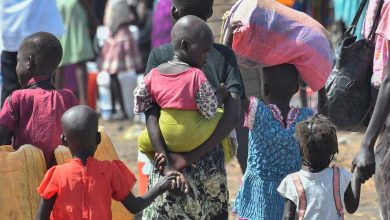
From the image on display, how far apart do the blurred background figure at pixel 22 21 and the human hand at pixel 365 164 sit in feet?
11.0

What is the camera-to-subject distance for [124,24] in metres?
13.4

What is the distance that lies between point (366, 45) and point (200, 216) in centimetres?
127

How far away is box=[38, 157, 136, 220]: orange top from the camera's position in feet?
15.5

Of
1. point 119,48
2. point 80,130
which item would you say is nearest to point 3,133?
point 80,130

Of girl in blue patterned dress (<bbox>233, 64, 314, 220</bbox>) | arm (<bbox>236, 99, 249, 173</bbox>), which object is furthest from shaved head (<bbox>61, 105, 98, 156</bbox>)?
arm (<bbox>236, 99, 249, 173</bbox>)

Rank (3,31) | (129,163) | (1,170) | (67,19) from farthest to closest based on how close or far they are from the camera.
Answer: (67,19)
(129,163)
(3,31)
(1,170)

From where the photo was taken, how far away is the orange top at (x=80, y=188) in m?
4.72

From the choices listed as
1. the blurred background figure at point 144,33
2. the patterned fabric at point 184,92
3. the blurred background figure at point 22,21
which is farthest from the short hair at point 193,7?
the blurred background figure at point 144,33

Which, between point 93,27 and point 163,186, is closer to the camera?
point 163,186

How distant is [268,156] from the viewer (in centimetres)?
553

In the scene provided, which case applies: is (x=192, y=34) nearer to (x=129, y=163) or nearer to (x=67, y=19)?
(x=129, y=163)

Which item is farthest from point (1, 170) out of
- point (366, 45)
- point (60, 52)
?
point (366, 45)

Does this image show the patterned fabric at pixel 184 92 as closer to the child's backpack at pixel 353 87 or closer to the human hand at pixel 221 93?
the human hand at pixel 221 93

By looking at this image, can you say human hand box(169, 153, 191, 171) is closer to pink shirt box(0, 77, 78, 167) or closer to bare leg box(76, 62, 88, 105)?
pink shirt box(0, 77, 78, 167)
